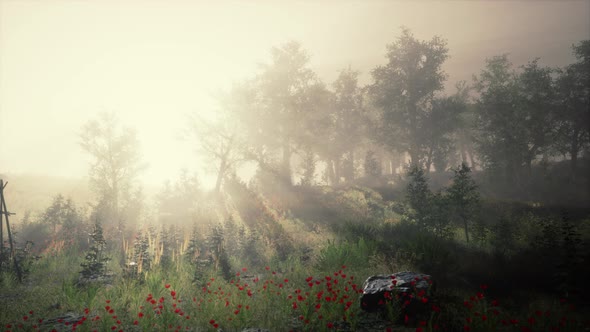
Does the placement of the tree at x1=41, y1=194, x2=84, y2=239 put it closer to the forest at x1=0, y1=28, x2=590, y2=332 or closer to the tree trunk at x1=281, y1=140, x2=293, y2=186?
the forest at x1=0, y1=28, x2=590, y2=332

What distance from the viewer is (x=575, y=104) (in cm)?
2817

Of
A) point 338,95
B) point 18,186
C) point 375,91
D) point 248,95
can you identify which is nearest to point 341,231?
point 248,95

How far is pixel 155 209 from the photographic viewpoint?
24031mm

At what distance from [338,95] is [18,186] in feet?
112

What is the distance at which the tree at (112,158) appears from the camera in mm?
21453

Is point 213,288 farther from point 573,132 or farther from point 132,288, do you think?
point 573,132

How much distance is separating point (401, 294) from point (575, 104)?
33647 mm

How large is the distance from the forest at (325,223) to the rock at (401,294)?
0.10 ft

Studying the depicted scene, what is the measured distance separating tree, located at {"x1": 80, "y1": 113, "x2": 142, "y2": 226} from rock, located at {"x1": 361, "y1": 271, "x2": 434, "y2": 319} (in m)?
20.0

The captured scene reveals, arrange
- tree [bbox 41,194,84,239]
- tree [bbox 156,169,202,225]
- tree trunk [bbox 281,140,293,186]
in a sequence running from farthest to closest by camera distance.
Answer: tree trunk [bbox 281,140,293,186]
tree [bbox 156,169,202,225]
tree [bbox 41,194,84,239]

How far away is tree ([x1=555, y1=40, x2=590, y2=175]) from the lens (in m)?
27.9

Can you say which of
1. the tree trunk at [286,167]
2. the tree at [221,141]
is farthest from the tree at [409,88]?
the tree at [221,141]

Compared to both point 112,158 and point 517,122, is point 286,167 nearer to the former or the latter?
point 112,158

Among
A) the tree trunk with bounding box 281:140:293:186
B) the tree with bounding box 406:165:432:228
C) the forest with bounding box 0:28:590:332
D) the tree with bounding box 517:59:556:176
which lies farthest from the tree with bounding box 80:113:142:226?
the tree with bounding box 517:59:556:176
